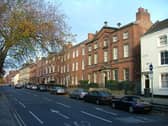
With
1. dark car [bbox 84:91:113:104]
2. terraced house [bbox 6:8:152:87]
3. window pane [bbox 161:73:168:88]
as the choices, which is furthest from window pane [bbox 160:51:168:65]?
dark car [bbox 84:91:113:104]

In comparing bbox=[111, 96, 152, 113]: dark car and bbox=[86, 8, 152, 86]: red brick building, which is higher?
bbox=[86, 8, 152, 86]: red brick building

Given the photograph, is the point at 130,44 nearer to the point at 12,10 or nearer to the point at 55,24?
the point at 55,24

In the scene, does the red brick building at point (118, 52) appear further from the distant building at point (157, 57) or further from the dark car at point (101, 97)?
the dark car at point (101, 97)

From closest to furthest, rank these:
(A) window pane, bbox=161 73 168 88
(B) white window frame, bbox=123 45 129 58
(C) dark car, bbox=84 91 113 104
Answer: (C) dark car, bbox=84 91 113 104 → (A) window pane, bbox=161 73 168 88 → (B) white window frame, bbox=123 45 129 58

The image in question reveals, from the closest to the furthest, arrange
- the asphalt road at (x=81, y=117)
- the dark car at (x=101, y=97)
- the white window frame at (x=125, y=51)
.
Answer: the asphalt road at (x=81, y=117), the dark car at (x=101, y=97), the white window frame at (x=125, y=51)

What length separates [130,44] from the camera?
43562 millimetres

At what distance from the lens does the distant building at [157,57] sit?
113 feet

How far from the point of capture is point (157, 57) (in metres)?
35.5

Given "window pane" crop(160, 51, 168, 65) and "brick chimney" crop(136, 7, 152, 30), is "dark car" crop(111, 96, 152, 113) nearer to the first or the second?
"window pane" crop(160, 51, 168, 65)

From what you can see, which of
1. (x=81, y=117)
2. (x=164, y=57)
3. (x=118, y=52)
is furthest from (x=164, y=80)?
(x=81, y=117)

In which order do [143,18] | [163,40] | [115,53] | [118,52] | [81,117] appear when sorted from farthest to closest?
[115,53]
[118,52]
[143,18]
[163,40]
[81,117]

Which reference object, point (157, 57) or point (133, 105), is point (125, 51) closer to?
point (157, 57)

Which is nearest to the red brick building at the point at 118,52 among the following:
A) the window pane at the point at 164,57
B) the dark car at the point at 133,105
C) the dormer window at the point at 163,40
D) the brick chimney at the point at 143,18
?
the brick chimney at the point at 143,18

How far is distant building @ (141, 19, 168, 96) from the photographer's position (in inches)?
1353
